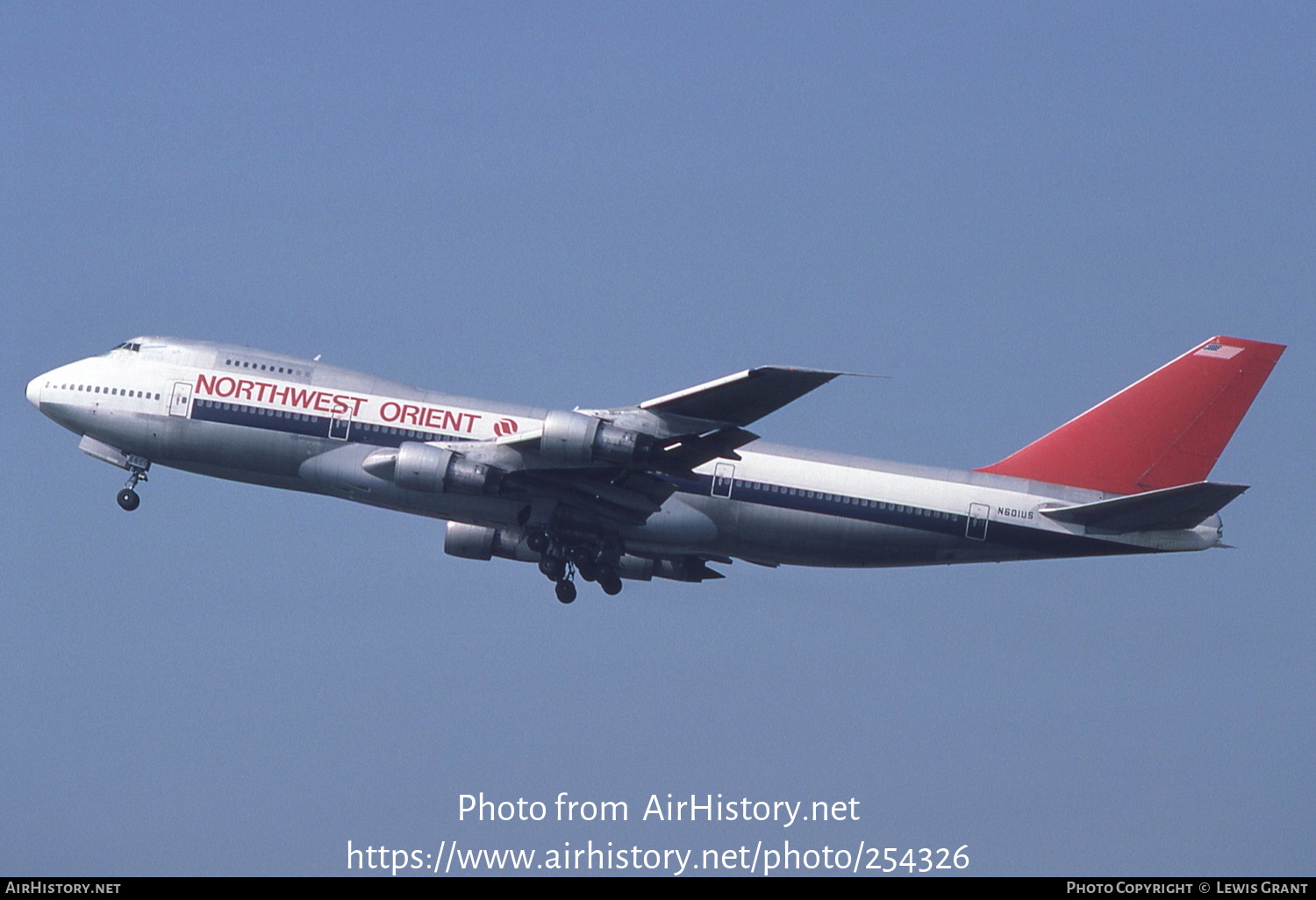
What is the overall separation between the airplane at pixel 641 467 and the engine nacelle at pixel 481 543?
1.52 metres

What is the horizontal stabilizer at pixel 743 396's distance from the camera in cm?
3597

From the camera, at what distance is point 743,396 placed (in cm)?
3719

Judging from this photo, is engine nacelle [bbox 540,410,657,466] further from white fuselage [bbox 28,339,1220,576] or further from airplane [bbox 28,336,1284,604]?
white fuselage [bbox 28,339,1220,576]

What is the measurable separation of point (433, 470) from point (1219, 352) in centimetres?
2275

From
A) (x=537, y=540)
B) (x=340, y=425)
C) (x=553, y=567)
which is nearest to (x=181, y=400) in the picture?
(x=340, y=425)

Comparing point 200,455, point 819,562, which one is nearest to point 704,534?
point 819,562

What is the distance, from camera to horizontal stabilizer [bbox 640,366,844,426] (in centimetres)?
3597

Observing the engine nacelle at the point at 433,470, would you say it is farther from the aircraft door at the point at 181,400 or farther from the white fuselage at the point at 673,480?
the aircraft door at the point at 181,400

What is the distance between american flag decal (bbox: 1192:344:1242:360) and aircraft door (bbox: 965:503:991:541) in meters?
8.44

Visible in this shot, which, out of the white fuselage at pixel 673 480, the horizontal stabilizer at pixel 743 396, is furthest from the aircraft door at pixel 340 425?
the horizontal stabilizer at pixel 743 396

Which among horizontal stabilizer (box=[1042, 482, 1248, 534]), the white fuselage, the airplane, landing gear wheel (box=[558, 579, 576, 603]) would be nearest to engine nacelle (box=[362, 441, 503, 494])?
the airplane

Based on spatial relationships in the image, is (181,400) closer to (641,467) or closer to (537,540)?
(537,540)
